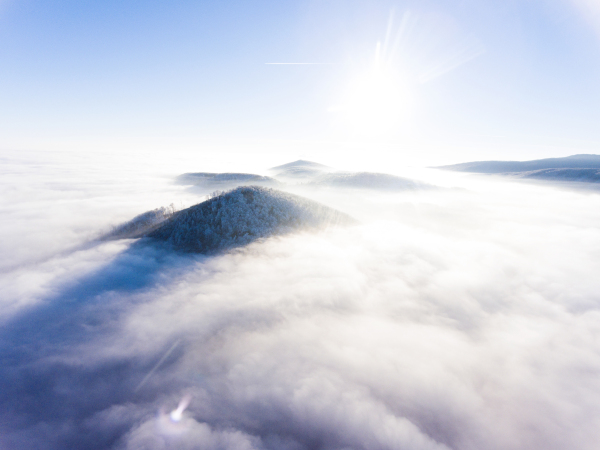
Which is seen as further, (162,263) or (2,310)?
A: (162,263)

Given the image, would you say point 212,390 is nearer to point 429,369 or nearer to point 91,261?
point 429,369

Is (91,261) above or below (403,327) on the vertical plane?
above

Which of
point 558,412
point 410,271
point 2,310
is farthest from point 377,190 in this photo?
point 2,310

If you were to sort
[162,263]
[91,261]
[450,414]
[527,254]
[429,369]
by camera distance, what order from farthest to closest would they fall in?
1. [527,254]
2. [91,261]
3. [162,263]
4. [429,369]
5. [450,414]

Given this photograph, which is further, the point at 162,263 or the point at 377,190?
the point at 377,190

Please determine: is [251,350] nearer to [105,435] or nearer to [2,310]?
[105,435]

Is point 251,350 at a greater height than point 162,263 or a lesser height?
lesser

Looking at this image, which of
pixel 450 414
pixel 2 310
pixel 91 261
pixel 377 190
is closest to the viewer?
pixel 450 414

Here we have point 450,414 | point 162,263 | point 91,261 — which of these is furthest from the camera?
point 91,261

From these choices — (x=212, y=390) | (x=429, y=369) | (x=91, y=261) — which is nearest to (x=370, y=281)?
(x=429, y=369)
